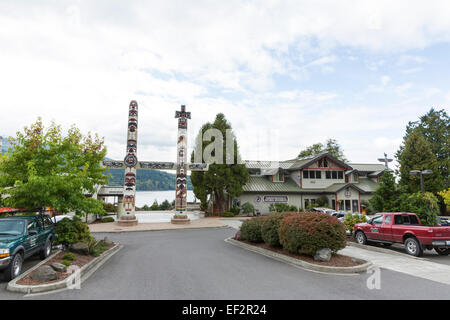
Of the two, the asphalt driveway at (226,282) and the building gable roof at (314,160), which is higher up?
the building gable roof at (314,160)

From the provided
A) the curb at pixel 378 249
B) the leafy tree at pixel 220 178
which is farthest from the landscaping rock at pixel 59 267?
the leafy tree at pixel 220 178

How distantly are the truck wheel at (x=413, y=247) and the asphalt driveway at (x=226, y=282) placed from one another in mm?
3610

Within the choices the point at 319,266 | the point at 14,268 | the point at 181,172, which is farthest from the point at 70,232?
the point at 181,172

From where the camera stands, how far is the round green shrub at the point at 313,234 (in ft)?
34.0

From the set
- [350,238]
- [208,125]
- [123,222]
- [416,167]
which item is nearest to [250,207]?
[208,125]

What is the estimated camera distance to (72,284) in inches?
311

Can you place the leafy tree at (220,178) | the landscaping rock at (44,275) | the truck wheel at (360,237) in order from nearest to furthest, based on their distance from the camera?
the landscaping rock at (44,275)
the truck wheel at (360,237)
the leafy tree at (220,178)

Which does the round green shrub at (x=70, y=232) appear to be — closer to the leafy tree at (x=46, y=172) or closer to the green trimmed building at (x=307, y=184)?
the leafy tree at (x=46, y=172)

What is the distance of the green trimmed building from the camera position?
3503 centimetres

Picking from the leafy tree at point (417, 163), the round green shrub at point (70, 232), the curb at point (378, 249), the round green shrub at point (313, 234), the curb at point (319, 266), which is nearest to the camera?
the curb at point (319, 266)

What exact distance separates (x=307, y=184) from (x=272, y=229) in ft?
84.2

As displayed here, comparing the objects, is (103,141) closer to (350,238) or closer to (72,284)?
(72,284)

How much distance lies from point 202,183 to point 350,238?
1949 cm

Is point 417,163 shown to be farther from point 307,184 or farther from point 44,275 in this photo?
point 44,275
